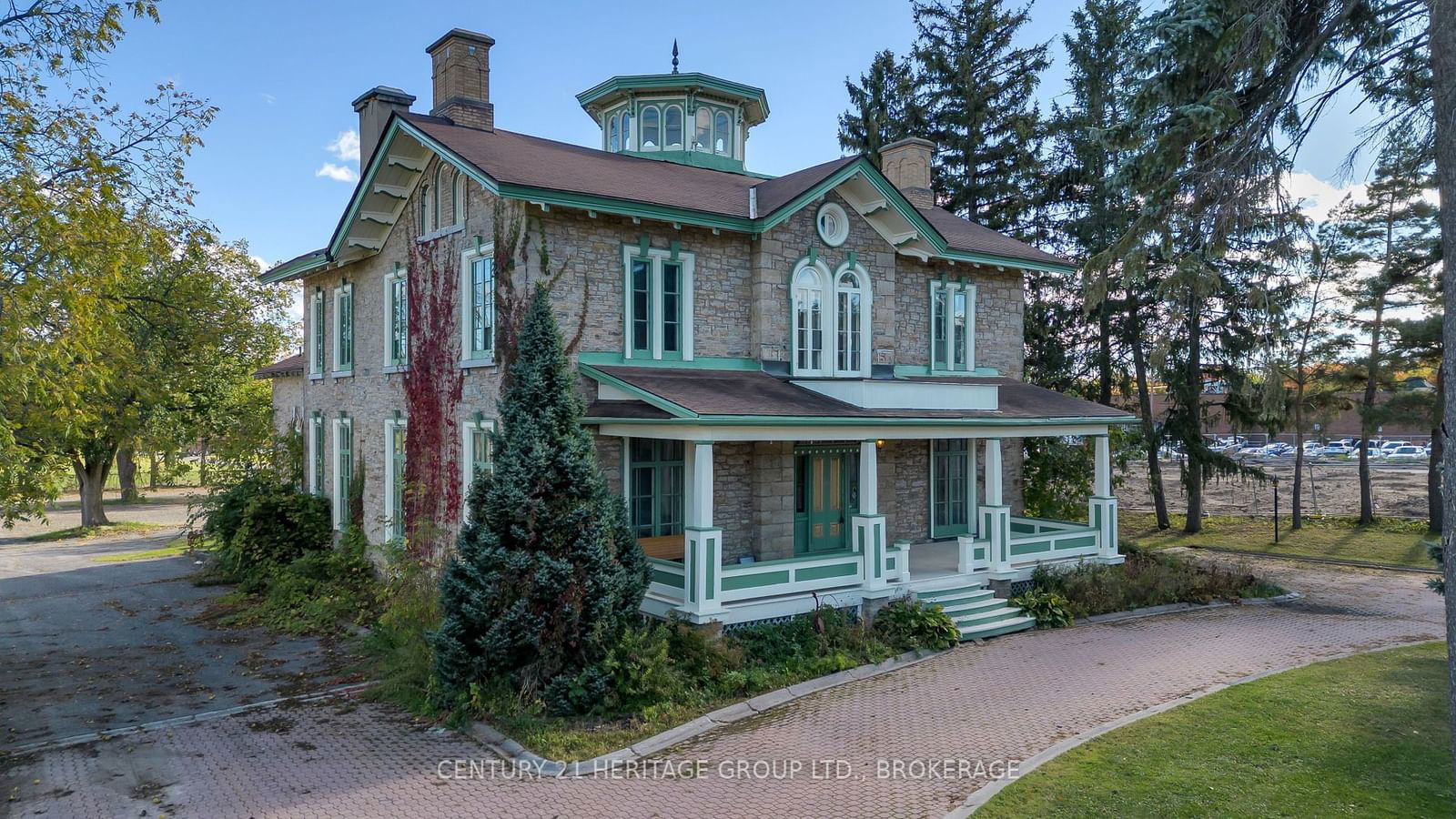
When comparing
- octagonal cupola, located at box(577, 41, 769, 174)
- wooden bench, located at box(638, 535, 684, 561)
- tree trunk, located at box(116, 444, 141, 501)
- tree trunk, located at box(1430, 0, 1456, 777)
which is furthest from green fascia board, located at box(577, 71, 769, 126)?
tree trunk, located at box(116, 444, 141, 501)

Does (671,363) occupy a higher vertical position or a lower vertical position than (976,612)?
higher

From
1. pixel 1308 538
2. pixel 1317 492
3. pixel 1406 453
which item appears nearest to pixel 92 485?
pixel 1308 538

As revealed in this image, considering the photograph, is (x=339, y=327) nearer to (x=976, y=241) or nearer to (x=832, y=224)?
(x=832, y=224)

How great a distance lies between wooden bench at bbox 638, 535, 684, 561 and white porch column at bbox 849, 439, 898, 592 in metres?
2.79

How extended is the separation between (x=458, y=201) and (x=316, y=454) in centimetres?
910

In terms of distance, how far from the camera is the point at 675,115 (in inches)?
784

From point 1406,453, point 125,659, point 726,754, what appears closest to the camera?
point 726,754

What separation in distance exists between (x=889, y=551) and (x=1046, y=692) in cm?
326

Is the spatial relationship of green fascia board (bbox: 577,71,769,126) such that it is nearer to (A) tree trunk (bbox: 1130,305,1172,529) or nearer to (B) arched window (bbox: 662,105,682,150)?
(B) arched window (bbox: 662,105,682,150)

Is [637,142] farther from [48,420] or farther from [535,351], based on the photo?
[48,420]

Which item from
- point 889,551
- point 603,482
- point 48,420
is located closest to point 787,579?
point 889,551

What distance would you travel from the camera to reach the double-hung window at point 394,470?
16.8 meters

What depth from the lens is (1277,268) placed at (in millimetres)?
10039

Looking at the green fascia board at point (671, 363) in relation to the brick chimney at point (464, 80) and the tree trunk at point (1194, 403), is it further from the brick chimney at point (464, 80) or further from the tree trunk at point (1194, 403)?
the tree trunk at point (1194, 403)
